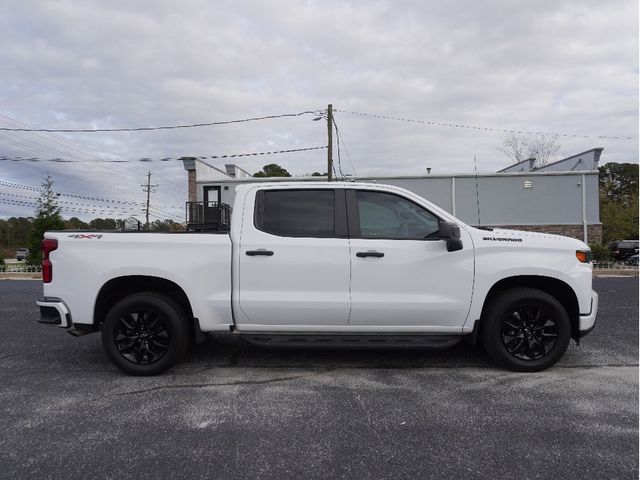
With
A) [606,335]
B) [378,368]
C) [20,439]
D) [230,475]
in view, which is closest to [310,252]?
[378,368]

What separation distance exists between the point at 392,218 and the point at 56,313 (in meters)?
3.37

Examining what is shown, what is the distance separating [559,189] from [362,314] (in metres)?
22.1

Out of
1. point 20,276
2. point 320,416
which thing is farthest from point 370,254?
point 20,276

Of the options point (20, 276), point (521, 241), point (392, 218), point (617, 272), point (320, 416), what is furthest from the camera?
point (20, 276)

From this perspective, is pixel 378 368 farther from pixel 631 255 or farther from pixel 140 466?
pixel 631 255

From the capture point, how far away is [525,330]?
434cm

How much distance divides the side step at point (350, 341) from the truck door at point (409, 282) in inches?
4.9

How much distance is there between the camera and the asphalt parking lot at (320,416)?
272 cm

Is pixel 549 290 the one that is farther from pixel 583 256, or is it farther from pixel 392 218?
pixel 392 218

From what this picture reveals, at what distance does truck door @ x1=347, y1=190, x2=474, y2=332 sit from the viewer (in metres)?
4.21

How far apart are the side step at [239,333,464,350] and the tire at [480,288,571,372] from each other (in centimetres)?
42

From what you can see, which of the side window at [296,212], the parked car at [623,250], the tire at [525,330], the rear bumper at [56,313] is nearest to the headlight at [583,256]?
the tire at [525,330]

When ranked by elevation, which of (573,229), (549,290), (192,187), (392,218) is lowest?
(549,290)

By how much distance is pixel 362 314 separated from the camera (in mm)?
4227
